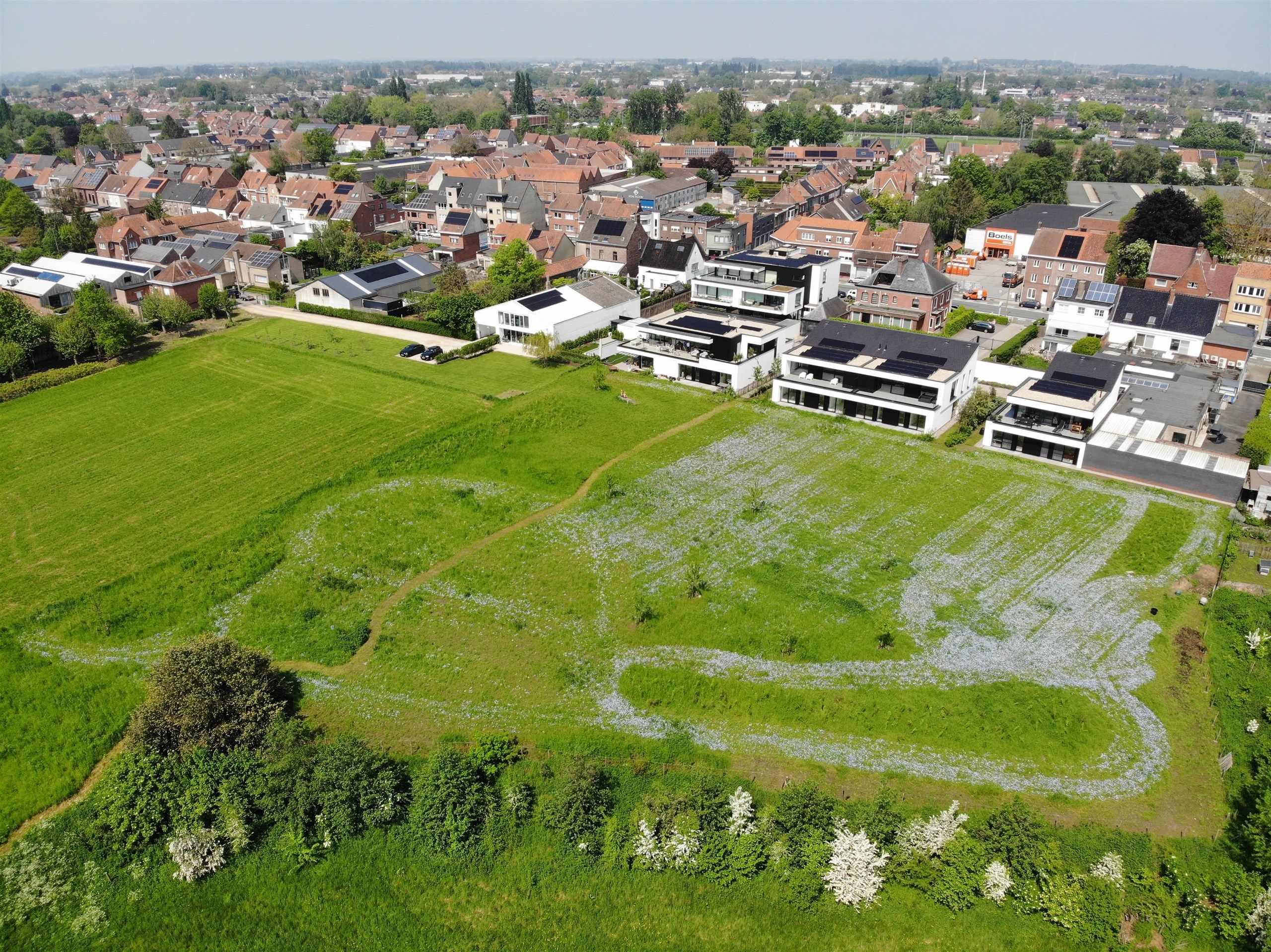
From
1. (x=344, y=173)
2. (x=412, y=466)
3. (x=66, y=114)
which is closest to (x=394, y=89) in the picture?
(x=66, y=114)

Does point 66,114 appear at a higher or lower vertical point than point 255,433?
higher

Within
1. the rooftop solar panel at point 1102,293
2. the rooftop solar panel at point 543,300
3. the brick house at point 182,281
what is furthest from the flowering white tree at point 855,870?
the brick house at point 182,281

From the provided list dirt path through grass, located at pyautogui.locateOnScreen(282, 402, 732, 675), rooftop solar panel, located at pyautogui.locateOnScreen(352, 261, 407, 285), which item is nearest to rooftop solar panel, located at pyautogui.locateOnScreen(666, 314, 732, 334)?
dirt path through grass, located at pyautogui.locateOnScreen(282, 402, 732, 675)

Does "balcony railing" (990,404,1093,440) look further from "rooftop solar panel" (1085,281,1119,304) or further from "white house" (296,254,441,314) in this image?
"white house" (296,254,441,314)

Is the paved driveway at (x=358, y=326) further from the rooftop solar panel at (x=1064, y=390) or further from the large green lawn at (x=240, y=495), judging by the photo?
the rooftop solar panel at (x=1064, y=390)

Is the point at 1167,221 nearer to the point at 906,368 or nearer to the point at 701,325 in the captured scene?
the point at 906,368

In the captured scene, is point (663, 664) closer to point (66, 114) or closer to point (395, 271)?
point (395, 271)
